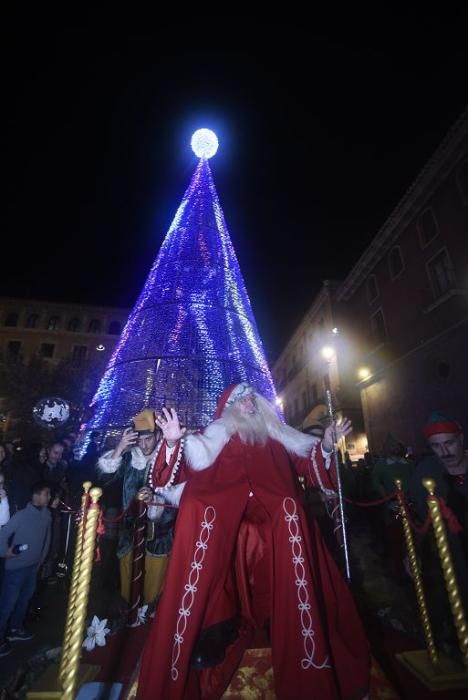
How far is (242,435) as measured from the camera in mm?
3154

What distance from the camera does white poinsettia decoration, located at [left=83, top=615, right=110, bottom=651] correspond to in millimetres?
2958

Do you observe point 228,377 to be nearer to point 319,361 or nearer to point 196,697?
point 196,697

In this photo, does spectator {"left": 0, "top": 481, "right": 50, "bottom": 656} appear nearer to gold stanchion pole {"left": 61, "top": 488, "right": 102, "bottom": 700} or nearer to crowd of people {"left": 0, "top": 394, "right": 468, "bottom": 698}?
crowd of people {"left": 0, "top": 394, "right": 468, "bottom": 698}

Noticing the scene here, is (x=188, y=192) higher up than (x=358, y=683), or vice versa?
(x=188, y=192)

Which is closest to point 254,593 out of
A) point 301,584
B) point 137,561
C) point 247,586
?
point 247,586

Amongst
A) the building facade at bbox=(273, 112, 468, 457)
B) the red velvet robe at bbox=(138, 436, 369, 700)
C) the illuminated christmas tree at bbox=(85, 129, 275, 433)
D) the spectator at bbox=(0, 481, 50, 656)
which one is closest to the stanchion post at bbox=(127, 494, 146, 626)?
the spectator at bbox=(0, 481, 50, 656)

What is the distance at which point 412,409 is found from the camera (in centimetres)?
1427

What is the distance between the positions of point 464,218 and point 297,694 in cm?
1472

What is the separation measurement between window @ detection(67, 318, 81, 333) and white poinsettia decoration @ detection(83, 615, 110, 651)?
3715cm

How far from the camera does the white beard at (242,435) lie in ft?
9.71

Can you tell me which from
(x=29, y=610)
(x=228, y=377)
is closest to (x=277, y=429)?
(x=228, y=377)

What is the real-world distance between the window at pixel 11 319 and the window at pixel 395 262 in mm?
36822

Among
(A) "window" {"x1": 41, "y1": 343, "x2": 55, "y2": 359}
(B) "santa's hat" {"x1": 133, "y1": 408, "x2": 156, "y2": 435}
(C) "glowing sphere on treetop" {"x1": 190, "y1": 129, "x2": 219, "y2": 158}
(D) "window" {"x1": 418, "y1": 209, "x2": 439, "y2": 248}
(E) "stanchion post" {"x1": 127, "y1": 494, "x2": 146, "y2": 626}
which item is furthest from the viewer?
(A) "window" {"x1": 41, "y1": 343, "x2": 55, "y2": 359}

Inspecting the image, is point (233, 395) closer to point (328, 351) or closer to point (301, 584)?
point (301, 584)
